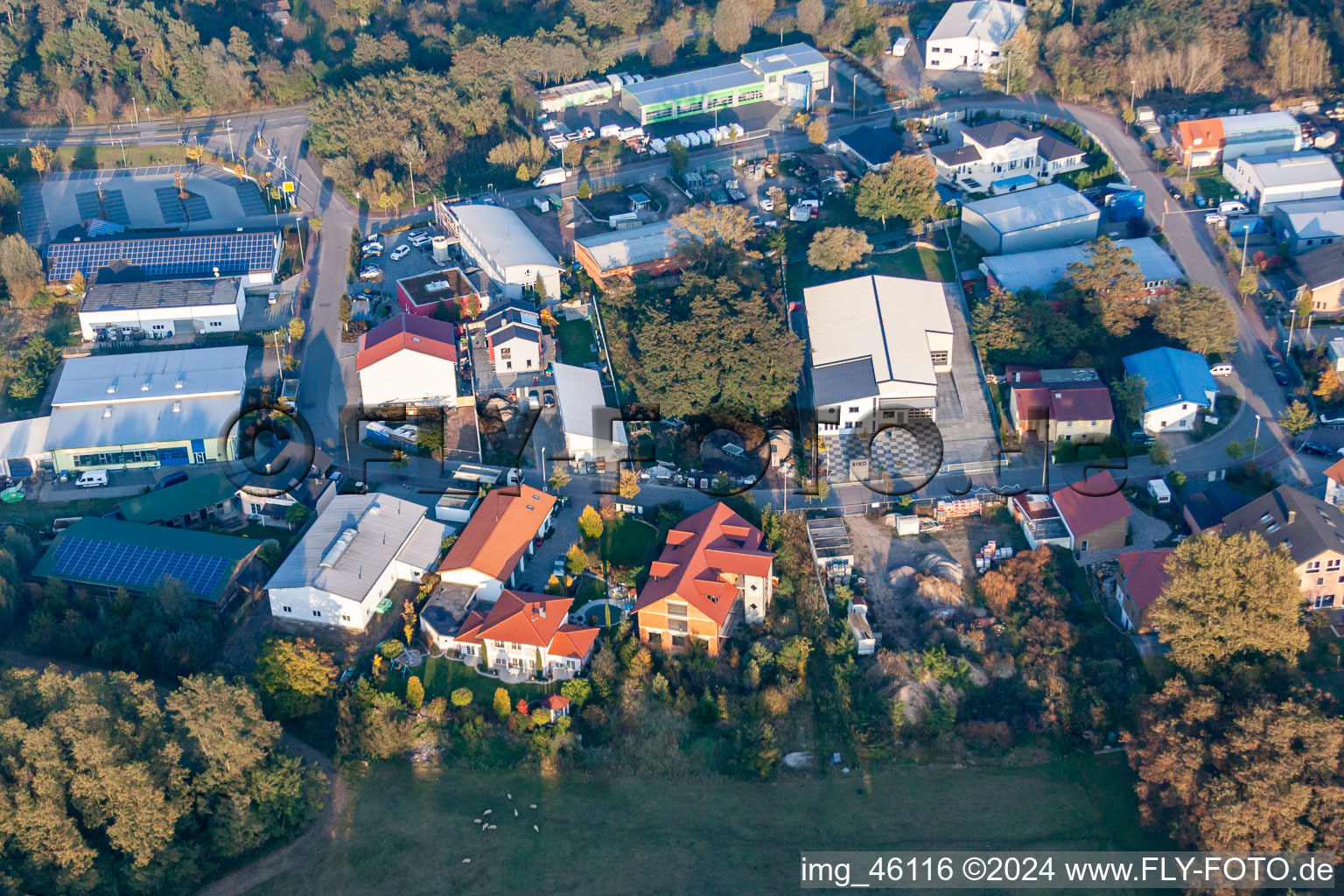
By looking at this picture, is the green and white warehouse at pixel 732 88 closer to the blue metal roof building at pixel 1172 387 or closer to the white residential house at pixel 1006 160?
the white residential house at pixel 1006 160

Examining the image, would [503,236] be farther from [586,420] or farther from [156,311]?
[156,311]

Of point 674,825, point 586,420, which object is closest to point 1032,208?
point 586,420

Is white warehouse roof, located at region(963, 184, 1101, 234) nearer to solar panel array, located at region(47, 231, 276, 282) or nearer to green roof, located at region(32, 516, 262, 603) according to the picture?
solar panel array, located at region(47, 231, 276, 282)

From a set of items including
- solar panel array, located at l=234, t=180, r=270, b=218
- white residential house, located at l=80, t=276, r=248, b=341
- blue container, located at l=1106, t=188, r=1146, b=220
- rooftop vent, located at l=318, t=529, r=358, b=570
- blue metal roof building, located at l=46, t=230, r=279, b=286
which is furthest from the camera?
solar panel array, located at l=234, t=180, r=270, b=218

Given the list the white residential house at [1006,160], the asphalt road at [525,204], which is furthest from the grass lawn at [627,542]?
the white residential house at [1006,160]

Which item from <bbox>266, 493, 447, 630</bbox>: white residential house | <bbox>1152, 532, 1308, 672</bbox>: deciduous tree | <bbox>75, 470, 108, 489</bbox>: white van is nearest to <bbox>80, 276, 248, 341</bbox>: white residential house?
<bbox>75, 470, 108, 489</bbox>: white van

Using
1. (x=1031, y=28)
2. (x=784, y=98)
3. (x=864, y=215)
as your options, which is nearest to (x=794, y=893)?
(x=864, y=215)

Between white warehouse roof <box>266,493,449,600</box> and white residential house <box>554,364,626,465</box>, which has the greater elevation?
white residential house <box>554,364,626,465</box>
